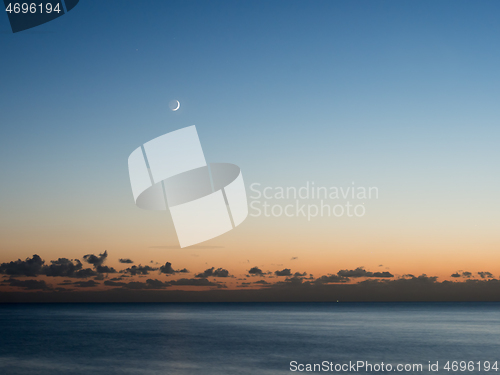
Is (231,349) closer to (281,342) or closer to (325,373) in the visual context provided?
(281,342)

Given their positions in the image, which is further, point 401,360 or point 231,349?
point 231,349

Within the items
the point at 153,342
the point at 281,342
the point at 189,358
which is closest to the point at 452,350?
the point at 281,342

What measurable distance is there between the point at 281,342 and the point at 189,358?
20136mm

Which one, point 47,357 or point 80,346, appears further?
point 80,346

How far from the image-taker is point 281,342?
68.0 metres

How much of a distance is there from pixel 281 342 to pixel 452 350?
23.6 m

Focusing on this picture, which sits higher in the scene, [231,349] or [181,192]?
[181,192]

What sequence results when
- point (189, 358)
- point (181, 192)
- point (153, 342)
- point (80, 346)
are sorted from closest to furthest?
point (181, 192), point (189, 358), point (80, 346), point (153, 342)

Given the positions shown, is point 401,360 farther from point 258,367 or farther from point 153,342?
point 153,342

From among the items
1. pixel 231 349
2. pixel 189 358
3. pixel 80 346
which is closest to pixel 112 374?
pixel 189 358

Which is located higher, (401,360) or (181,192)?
(181,192)

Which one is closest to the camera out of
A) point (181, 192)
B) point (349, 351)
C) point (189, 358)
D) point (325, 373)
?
point (181, 192)

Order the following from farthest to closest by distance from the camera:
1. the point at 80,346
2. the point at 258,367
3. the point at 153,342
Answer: the point at 153,342 < the point at 80,346 < the point at 258,367

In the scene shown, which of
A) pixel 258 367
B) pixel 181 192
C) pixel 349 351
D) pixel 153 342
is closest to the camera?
pixel 181 192
